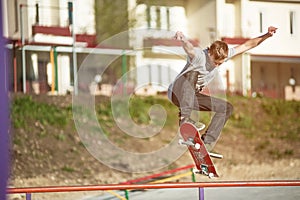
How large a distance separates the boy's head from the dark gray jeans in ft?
0.76

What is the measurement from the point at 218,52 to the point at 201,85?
0.37 metres

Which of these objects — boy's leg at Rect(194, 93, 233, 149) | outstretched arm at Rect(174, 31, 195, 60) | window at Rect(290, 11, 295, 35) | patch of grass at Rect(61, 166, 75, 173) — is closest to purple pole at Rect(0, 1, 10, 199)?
outstretched arm at Rect(174, 31, 195, 60)

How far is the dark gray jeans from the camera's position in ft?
21.5

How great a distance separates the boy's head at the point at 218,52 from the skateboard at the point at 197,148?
0.70 meters

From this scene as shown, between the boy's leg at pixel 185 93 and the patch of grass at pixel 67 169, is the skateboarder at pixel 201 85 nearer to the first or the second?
the boy's leg at pixel 185 93

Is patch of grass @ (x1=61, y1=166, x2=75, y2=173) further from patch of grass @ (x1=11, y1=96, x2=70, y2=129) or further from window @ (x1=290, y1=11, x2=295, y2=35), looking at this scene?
window @ (x1=290, y1=11, x2=295, y2=35)

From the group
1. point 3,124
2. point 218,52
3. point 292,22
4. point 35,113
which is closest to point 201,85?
point 218,52

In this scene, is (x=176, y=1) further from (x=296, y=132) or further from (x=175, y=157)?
(x=296, y=132)

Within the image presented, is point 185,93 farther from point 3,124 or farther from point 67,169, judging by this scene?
point 67,169

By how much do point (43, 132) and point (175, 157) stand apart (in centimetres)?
245

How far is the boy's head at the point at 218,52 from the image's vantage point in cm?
663

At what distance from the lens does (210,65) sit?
6652 mm

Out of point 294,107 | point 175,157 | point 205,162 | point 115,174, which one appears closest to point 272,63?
point 294,107

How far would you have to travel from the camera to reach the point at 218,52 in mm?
6621
